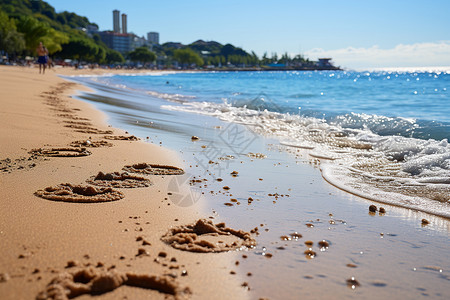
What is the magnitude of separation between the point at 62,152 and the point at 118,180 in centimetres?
142

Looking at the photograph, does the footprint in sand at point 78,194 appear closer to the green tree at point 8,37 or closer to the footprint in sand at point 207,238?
the footprint in sand at point 207,238

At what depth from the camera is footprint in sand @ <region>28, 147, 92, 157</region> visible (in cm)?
487

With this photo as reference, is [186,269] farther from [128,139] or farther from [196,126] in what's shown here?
[196,126]

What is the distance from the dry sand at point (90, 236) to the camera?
2059mm

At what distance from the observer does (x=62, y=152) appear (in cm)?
507

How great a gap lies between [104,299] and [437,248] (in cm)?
257

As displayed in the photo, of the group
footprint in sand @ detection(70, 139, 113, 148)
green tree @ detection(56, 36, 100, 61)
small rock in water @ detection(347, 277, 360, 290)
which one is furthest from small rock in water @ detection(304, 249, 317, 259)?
green tree @ detection(56, 36, 100, 61)

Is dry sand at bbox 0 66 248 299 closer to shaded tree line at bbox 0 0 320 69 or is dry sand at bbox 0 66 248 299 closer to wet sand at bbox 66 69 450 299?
wet sand at bbox 66 69 450 299

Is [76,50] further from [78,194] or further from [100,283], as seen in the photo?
[100,283]

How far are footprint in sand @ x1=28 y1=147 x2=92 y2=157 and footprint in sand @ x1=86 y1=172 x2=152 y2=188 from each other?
1.05m

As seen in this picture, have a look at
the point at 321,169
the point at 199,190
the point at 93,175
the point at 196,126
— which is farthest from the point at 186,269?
the point at 196,126

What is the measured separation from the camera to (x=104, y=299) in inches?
76.6

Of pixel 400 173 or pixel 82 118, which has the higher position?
pixel 82 118

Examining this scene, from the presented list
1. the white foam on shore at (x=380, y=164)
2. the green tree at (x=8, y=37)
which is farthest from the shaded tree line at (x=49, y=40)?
the white foam on shore at (x=380, y=164)
